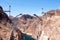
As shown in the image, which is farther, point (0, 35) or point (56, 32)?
point (56, 32)

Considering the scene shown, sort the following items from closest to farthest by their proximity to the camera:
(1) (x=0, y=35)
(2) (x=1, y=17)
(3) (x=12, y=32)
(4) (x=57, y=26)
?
(1) (x=0, y=35) → (3) (x=12, y=32) → (4) (x=57, y=26) → (2) (x=1, y=17)

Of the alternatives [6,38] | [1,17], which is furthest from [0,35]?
[1,17]

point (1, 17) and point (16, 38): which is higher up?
point (1, 17)

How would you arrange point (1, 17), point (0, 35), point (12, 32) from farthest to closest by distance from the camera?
point (1, 17) → point (12, 32) → point (0, 35)

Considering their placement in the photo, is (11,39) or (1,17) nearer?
(11,39)

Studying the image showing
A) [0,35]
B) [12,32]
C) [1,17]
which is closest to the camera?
[0,35]

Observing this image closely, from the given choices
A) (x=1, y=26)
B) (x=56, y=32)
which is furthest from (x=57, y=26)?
(x=1, y=26)

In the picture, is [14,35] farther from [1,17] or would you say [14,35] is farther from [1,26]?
[1,17]

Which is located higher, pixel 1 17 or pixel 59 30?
pixel 1 17

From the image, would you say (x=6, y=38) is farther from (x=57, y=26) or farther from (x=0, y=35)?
(x=57, y=26)
